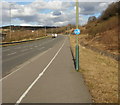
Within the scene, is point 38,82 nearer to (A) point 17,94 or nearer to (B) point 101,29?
(A) point 17,94

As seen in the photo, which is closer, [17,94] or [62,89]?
[17,94]

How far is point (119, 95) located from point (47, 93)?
8.83ft

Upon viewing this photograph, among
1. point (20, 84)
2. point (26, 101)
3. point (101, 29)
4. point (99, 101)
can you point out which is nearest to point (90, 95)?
point (99, 101)

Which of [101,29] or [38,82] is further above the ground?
[101,29]

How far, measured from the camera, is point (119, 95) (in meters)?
6.26

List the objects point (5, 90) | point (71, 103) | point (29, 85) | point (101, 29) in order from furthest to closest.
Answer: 1. point (101, 29)
2. point (29, 85)
3. point (5, 90)
4. point (71, 103)

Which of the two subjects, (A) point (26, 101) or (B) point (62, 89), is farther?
(B) point (62, 89)

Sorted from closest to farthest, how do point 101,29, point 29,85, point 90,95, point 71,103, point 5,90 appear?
1. point 71,103
2. point 90,95
3. point 5,90
4. point 29,85
5. point 101,29

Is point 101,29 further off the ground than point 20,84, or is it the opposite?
point 101,29

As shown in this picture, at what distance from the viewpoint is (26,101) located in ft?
18.5

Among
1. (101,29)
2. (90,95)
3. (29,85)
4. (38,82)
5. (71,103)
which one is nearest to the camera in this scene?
(71,103)

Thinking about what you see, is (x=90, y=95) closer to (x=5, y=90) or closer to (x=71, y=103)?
(x=71, y=103)

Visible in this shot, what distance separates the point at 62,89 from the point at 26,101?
69.2 inches

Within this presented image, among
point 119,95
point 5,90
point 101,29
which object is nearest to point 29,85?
point 5,90
